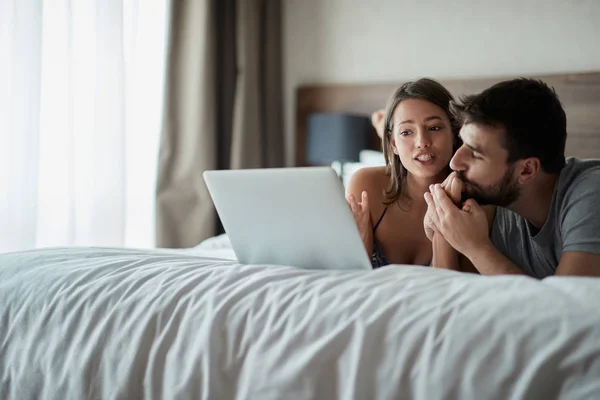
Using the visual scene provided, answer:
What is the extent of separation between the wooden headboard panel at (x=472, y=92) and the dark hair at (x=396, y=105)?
149 centimetres

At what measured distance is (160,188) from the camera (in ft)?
10.9

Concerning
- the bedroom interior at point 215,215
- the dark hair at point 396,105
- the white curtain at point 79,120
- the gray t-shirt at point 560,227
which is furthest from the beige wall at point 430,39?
the gray t-shirt at point 560,227

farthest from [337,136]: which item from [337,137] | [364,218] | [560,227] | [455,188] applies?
[560,227]

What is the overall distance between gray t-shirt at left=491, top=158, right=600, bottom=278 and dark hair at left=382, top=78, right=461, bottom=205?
10.3 inches

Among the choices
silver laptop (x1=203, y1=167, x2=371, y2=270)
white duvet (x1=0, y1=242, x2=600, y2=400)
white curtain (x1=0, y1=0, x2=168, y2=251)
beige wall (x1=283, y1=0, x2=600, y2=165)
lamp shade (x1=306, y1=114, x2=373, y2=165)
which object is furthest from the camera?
lamp shade (x1=306, y1=114, x2=373, y2=165)

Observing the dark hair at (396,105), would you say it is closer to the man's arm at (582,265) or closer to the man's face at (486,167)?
the man's face at (486,167)

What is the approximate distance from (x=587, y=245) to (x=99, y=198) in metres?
2.28

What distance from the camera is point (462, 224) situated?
55.4 inches

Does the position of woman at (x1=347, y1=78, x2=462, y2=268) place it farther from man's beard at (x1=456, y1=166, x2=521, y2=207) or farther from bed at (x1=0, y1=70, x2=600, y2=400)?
bed at (x1=0, y1=70, x2=600, y2=400)

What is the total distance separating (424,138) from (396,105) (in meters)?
0.15

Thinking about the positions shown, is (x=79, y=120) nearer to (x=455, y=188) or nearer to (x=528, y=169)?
(x=455, y=188)

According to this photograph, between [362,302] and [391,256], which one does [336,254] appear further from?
[391,256]

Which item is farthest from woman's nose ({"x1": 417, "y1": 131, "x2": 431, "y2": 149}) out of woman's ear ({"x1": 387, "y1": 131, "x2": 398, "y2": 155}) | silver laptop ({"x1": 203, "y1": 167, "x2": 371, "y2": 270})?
silver laptop ({"x1": 203, "y1": 167, "x2": 371, "y2": 270})

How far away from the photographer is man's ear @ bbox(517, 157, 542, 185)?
1371 millimetres
